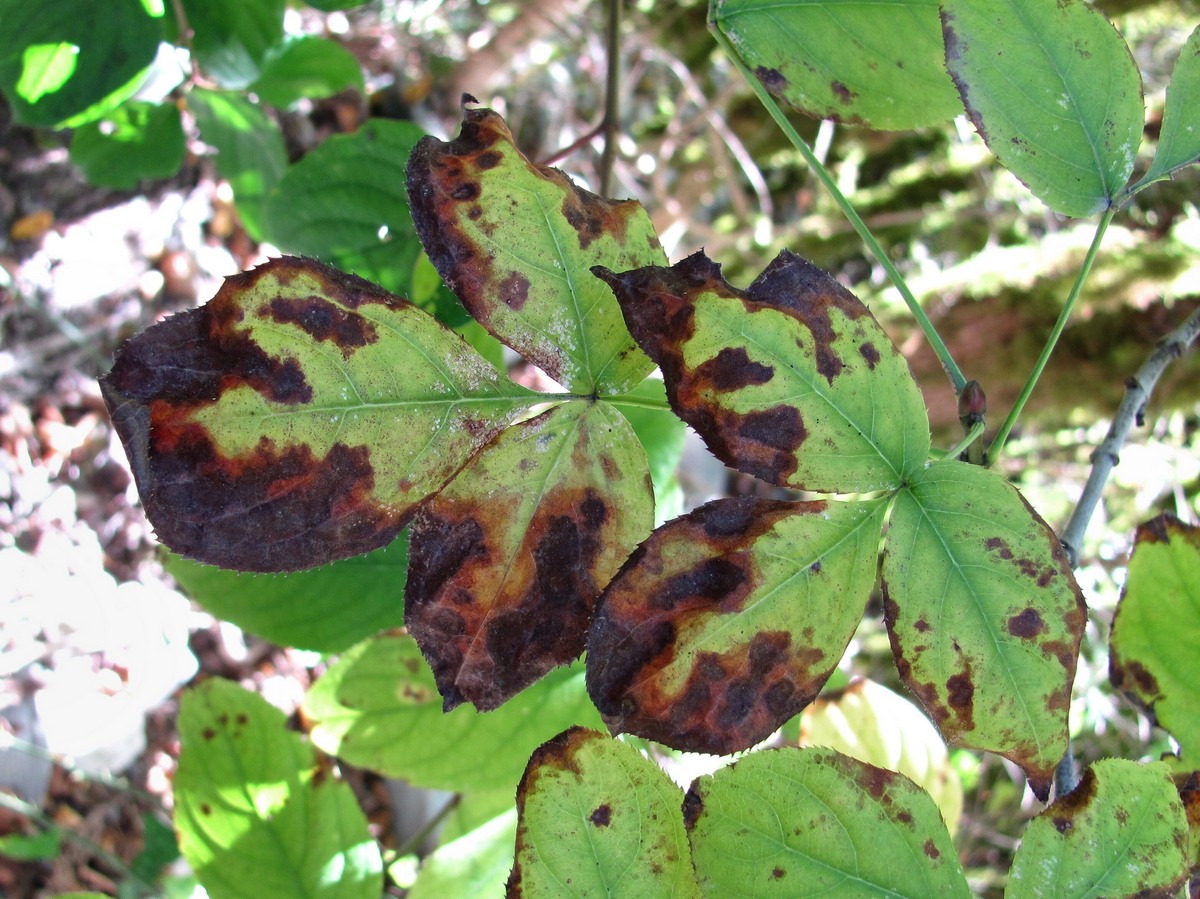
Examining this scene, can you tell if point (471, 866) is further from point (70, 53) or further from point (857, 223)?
point (70, 53)

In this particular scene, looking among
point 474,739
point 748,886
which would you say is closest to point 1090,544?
point 474,739

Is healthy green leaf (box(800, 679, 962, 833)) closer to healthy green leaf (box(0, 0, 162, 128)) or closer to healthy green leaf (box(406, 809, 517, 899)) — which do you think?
healthy green leaf (box(406, 809, 517, 899))

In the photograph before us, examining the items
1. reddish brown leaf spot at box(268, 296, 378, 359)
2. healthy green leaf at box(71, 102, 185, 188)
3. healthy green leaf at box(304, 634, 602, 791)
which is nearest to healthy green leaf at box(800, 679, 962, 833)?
healthy green leaf at box(304, 634, 602, 791)

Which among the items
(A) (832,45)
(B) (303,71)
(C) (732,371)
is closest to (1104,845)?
(C) (732,371)

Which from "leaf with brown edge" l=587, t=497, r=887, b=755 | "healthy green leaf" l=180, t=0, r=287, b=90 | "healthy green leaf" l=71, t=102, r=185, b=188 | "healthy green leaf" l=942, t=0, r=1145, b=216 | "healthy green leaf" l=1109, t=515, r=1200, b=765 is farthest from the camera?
"healthy green leaf" l=71, t=102, r=185, b=188

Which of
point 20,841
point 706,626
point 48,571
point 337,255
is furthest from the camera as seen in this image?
point 48,571

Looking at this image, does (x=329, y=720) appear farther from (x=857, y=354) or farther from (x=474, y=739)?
(x=857, y=354)
